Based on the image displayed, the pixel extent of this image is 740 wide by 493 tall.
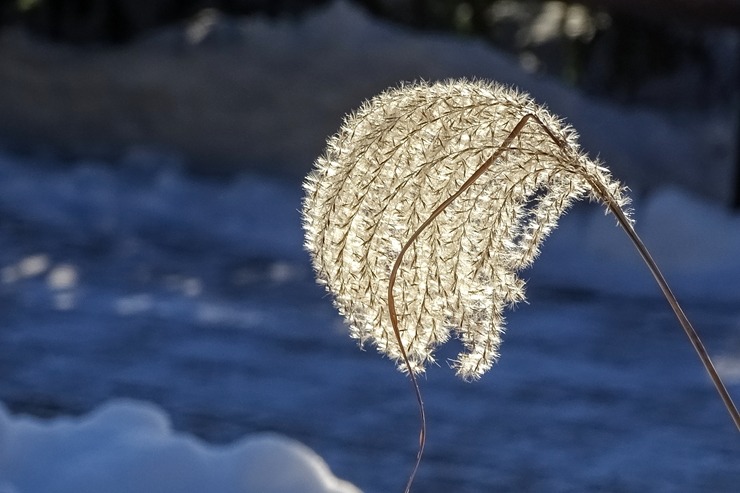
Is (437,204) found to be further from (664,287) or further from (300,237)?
(300,237)

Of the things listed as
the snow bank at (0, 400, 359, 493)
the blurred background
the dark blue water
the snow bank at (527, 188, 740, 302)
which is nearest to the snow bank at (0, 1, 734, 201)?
the blurred background

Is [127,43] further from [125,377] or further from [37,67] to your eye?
[125,377]

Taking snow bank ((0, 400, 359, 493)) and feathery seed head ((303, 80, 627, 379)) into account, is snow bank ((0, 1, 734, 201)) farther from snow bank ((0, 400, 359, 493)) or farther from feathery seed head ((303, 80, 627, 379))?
feathery seed head ((303, 80, 627, 379))

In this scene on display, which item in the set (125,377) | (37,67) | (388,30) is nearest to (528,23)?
(388,30)

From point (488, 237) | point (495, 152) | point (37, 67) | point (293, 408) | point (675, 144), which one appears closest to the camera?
point (495, 152)

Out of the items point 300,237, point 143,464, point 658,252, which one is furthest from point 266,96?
point 143,464

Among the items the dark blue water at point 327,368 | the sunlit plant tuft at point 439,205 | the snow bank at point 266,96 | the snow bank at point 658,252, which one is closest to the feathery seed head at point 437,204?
the sunlit plant tuft at point 439,205
